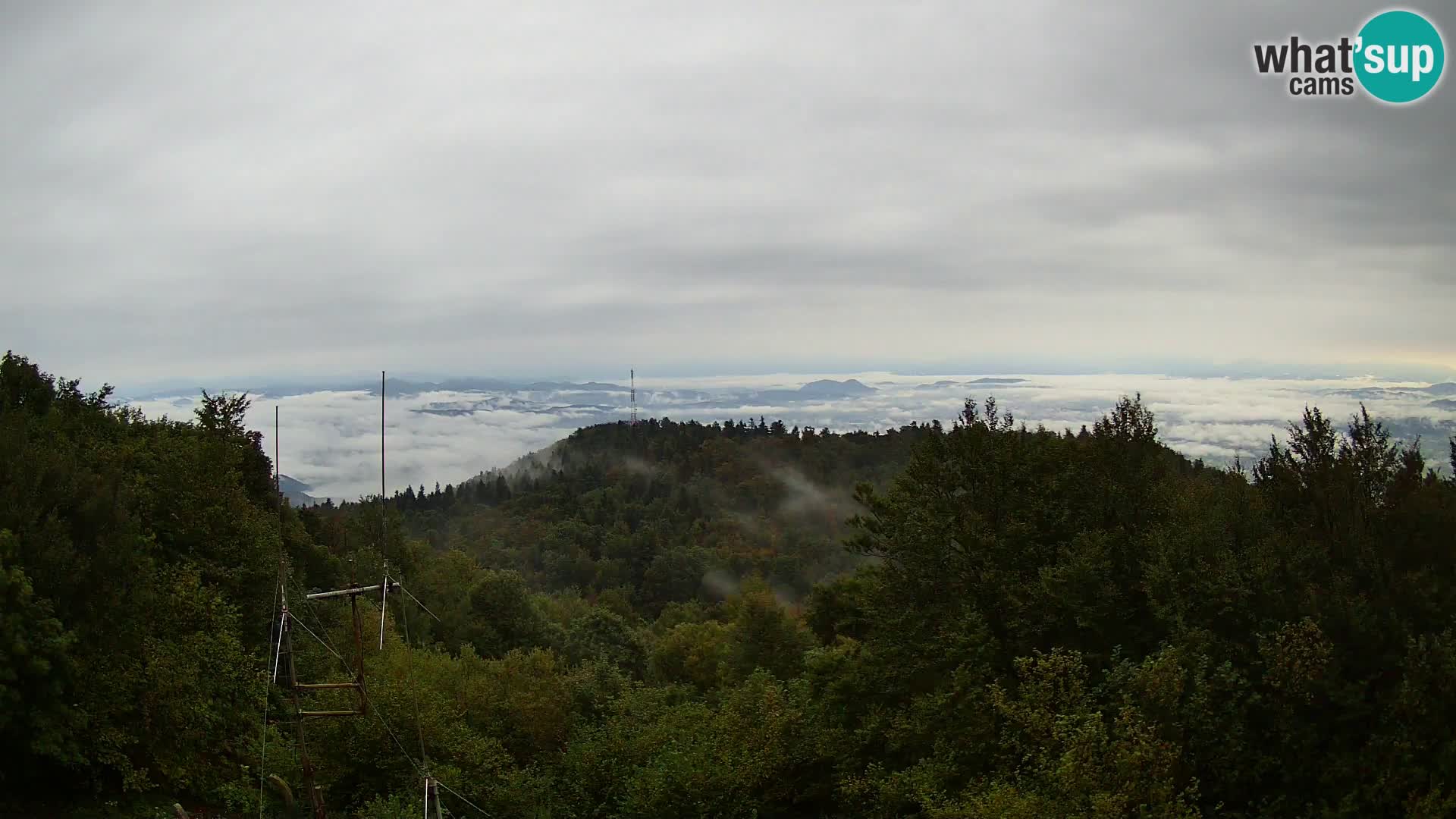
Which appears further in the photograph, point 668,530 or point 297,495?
point 668,530

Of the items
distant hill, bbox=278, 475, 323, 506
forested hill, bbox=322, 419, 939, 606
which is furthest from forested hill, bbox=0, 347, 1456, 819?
forested hill, bbox=322, 419, 939, 606

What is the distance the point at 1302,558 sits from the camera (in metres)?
25.4

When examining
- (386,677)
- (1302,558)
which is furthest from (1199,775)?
(386,677)

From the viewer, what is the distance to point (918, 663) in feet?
103

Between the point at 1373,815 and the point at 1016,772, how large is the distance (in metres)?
7.75

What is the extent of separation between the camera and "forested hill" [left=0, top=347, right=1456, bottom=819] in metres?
22.5

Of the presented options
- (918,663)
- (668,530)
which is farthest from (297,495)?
(668,530)

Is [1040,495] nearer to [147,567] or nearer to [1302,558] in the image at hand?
[1302,558]

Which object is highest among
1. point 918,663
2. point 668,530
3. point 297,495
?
point 297,495

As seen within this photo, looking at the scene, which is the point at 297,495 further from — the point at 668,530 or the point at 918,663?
the point at 668,530

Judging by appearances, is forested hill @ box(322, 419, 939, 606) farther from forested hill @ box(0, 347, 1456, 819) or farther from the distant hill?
forested hill @ box(0, 347, 1456, 819)

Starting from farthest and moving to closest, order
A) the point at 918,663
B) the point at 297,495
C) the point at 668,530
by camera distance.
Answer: the point at 668,530
the point at 297,495
the point at 918,663

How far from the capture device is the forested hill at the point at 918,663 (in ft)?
73.7

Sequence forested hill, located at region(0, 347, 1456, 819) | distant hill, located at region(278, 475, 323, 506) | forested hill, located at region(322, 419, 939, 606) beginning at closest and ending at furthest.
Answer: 1. forested hill, located at region(0, 347, 1456, 819)
2. distant hill, located at region(278, 475, 323, 506)
3. forested hill, located at region(322, 419, 939, 606)
